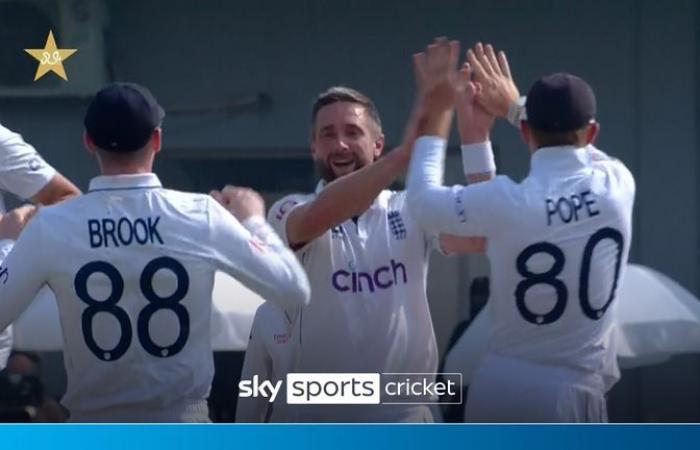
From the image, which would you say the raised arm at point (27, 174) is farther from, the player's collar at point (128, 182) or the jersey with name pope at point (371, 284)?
the jersey with name pope at point (371, 284)

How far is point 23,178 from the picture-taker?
11.6ft

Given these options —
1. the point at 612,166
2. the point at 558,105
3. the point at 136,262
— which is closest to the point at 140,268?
the point at 136,262

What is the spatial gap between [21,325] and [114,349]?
332 mm

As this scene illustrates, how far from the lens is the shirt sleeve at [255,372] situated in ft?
11.7

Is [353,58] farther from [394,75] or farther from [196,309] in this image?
[196,309]

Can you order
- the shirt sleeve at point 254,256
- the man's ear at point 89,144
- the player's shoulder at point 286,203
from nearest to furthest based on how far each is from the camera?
the shirt sleeve at point 254,256
the man's ear at point 89,144
the player's shoulder at point 286,203

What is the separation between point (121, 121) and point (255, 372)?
0.85m

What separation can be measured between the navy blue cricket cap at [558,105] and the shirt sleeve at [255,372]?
1.02 meters

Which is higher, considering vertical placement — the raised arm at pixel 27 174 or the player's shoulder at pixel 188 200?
the raised arm at pixel 27 174

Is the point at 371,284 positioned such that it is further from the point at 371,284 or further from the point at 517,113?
the point at 517,113

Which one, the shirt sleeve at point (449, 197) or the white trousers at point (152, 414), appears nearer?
the shirt sleeve at point (449, 197)

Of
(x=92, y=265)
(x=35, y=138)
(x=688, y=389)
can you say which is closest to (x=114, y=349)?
(x=92, y=265)

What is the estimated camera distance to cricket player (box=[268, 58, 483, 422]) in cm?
345

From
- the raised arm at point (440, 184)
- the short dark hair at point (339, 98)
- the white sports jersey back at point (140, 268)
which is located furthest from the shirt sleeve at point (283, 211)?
the raised arm at point (440, 184)
